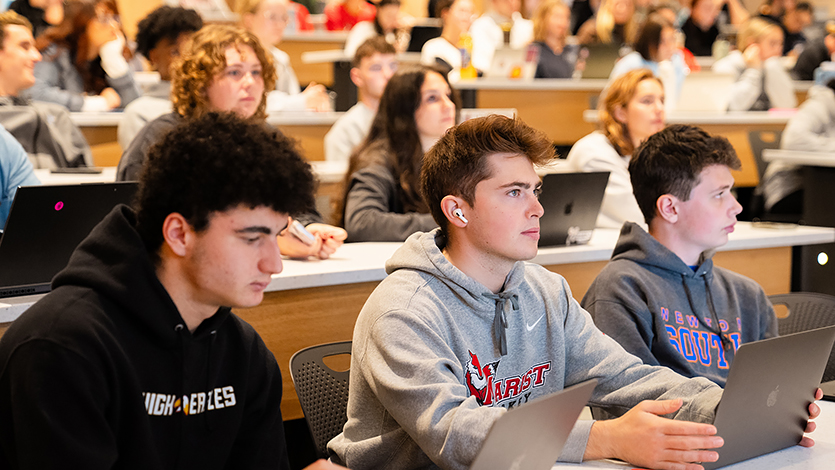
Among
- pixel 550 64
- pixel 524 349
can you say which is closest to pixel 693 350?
pixel 524 349

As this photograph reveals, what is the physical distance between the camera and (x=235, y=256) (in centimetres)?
115

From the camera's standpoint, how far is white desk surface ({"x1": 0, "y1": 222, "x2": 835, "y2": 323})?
2.08 metres

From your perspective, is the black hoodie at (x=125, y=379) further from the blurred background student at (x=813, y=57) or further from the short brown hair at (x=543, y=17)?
the blurred background student at (x=813, y=57)

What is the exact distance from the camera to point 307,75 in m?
7.03

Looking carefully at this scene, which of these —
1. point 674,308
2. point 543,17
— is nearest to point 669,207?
point 674,308

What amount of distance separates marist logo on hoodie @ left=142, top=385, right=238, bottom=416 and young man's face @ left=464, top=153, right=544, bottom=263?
55 centimetres

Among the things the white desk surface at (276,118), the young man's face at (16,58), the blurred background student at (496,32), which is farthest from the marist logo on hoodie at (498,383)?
the blurred background student at (496,32)

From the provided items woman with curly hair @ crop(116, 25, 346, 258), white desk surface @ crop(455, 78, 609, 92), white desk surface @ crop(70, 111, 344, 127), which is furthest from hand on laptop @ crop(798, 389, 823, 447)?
white desk surface @ crop(455, 78, 609, 92)

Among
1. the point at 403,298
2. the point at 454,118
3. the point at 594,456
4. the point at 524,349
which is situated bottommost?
the point at 594,456

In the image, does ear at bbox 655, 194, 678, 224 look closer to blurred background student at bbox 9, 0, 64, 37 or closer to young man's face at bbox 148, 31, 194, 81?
young man's face at bbox 148, 31, 194, 81

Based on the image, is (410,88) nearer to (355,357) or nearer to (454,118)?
(454,118)

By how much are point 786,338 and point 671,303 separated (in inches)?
22.8

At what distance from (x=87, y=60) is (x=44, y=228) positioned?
10.7 ft

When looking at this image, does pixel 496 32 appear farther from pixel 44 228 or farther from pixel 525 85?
pixel 44 228
